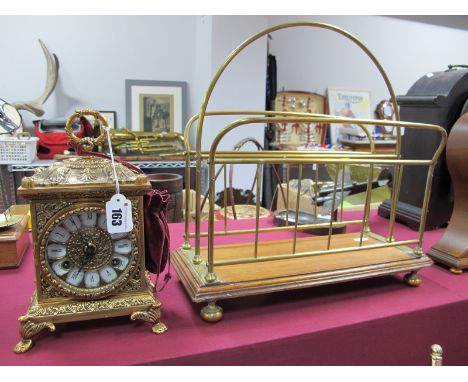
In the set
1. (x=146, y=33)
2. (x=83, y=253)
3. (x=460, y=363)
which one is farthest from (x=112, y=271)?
(x=146, y=33)

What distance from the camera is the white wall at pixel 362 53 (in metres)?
3.99

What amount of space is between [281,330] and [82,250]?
0.45 metres

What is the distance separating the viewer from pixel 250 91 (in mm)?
3223

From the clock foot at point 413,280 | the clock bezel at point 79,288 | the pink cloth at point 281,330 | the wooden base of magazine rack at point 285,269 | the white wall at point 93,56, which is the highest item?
the white wall at point 93,56

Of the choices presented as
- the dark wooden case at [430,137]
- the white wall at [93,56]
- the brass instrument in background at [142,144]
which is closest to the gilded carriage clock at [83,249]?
the dark wooden case at [430,137]

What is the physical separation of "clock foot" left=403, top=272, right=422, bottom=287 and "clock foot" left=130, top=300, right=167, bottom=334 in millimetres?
687

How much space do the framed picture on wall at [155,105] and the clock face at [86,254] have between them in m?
2.85

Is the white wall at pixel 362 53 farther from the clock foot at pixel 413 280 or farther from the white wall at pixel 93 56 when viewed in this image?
the clock foot at pixel 413 280

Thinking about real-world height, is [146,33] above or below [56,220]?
above

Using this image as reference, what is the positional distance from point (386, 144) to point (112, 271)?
3651 millimetres

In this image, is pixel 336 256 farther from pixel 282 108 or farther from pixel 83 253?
pixel 282 108

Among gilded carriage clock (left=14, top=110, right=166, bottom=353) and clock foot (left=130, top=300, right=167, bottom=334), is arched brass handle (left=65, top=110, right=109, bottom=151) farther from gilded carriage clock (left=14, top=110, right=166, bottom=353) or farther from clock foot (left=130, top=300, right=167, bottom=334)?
clock foot (left=130, top=300, right=167, bottom=334)

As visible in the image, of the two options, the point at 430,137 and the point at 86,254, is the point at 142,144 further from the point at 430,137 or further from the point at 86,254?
the point at 86,254

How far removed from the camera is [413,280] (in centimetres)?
107
